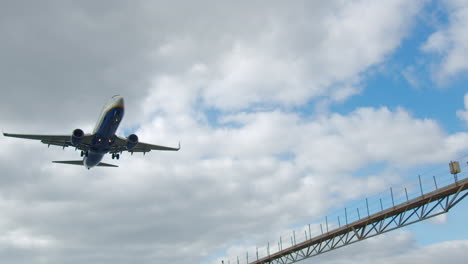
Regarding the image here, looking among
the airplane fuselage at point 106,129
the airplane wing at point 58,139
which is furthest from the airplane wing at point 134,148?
the airplane wing at point 58,139

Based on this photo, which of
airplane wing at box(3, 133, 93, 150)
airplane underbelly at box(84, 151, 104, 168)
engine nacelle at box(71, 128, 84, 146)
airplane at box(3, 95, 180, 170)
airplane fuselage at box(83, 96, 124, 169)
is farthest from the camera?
airplane underbelly at box(84, 151, 104, 168)

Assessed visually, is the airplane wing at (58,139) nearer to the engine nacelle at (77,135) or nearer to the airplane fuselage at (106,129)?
the airplane fuselage at (106,129)

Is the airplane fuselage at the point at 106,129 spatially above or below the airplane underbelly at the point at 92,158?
above

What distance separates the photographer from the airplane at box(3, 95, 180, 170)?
131 ft

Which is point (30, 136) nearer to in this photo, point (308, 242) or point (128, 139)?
point (128, 139)

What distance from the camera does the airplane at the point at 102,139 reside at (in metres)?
40.0

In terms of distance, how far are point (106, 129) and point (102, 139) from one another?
252 centimetres

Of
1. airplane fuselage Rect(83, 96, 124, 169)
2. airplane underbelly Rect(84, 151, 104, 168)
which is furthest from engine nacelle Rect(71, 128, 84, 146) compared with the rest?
airplane underbelly Rect(84, 151, 104, 168)

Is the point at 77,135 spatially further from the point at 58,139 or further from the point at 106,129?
the point at 58,139

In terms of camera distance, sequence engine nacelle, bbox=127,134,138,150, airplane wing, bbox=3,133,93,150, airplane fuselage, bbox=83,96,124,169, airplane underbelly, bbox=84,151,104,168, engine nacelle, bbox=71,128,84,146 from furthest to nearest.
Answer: airplane underbelly, bbox=84,151,104,168 → engine nacelle, bbox=127,134,138,150 → airplane wing, bbox=3,133,93,150 → engine nacelle, bbox=71,128,84,146 → airplane fuselage, bbox=83,96,124,169

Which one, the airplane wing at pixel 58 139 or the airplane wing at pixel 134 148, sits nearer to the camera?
the airplane wing at pixel 58 139

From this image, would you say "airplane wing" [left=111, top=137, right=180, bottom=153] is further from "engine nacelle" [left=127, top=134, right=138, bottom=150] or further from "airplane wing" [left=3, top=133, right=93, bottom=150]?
"airplane wing" [left=3, top=133, right=93, bottom=150]

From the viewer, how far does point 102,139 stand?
Result: 43.8 m

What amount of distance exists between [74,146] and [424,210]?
38.0 meters
